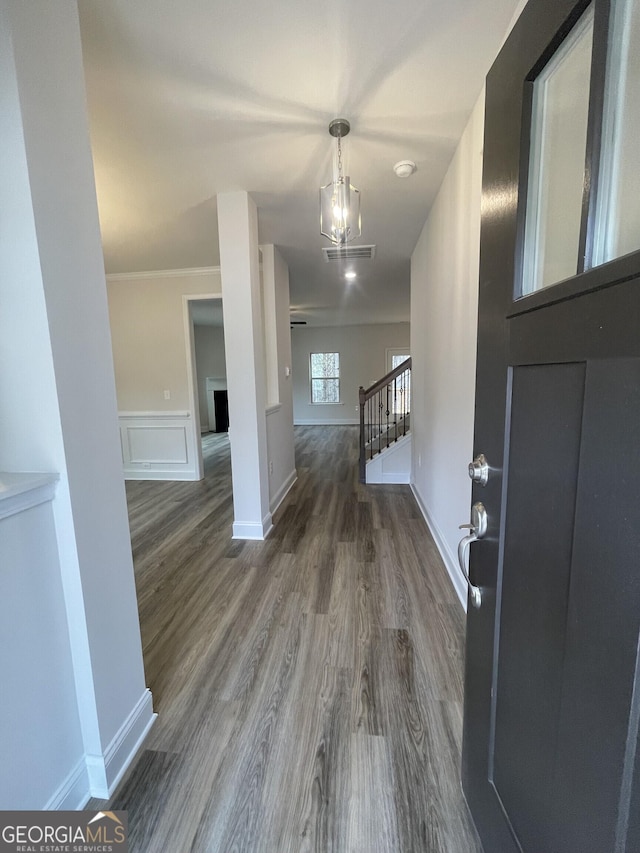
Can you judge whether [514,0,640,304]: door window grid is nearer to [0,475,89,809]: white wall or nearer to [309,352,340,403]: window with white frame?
[0,475,89,809]: white wall

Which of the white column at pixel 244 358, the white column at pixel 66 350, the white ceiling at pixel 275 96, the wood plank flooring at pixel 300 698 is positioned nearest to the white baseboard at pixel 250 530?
the white column at pixel 244 358

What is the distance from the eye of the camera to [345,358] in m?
9.40

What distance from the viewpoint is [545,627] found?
0.64 meters

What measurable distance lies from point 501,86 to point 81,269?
1177mm

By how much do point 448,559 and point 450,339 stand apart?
1442 mm

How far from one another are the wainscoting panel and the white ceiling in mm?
2390

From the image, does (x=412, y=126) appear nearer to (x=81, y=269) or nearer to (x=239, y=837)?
(x=81, y=269)

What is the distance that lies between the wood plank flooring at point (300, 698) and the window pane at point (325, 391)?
22.9 ft

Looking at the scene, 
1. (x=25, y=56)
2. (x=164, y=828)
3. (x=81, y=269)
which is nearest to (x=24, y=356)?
(x=81, y=269)

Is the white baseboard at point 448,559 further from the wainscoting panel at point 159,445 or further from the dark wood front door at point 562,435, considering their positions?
the wainscoting panel at point 159,445

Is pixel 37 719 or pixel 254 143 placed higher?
pixel 254 143

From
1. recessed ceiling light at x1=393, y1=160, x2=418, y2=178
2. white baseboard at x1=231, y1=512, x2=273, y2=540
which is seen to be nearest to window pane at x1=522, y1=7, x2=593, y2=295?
recessed ceiling light at x1=393, y1=160, x2=418, y2=178

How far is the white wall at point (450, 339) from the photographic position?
182 cm

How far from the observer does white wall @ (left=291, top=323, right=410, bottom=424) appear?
360 inches
